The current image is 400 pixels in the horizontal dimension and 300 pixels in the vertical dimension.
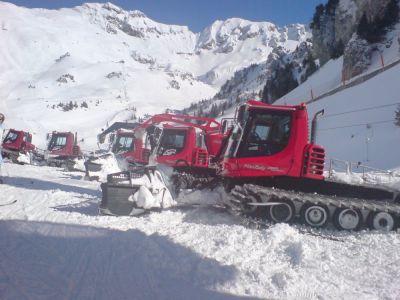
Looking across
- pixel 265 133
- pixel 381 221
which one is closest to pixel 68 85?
pixel 265 133

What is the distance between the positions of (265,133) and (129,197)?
298 cm

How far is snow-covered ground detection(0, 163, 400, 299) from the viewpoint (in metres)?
4.31

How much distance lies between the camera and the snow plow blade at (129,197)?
298 inches

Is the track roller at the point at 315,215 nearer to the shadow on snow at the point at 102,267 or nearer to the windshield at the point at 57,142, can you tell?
the shadow on snow at the point at 102,267

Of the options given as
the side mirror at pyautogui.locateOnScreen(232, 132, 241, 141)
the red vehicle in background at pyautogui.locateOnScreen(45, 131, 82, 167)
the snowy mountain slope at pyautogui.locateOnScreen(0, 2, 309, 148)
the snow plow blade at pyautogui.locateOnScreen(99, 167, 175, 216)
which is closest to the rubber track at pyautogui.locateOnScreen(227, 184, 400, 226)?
the side mirror at pyautogui.locateOnScreen(232, 132, 241, 141)

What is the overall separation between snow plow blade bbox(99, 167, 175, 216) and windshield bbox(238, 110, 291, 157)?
193 cm

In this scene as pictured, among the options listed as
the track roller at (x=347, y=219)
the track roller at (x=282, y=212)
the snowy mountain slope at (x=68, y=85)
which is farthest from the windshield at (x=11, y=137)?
the snowy mountain slope at (x=68, y=85)

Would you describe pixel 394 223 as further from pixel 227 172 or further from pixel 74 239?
pixel 74 239

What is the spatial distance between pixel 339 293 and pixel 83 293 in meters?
2.80

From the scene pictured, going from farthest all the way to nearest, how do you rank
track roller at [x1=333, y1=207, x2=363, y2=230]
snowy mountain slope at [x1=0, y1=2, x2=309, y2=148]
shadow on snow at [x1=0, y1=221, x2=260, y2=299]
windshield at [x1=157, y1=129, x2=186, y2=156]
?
snowy mountain slope at [x1=0, y1=2, x2=309, y2=148]
windshield at [x1=157, y1=129, x2=186, y2=156]
track roller at [x1=333, y1=207, x2=363, y2=230]
shadow on snow at [x1=0, y1=221, x2=260, y2=299]

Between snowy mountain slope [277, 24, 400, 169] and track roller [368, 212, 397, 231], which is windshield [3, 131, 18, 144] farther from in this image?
track roller [368, 212, 397, 231]

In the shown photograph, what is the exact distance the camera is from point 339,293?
4270 mm

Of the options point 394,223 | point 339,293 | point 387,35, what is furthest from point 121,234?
point 387,35

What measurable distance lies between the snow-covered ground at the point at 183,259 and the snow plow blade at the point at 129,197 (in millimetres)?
215
